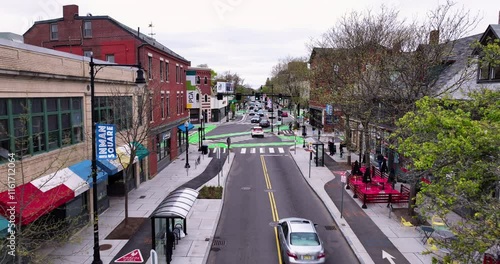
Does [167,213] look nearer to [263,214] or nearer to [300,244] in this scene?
[300,244]

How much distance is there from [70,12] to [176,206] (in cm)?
2180

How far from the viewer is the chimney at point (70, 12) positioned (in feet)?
93.1

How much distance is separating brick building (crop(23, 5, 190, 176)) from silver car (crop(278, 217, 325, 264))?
14.4 m

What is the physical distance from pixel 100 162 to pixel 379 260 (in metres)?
14.1

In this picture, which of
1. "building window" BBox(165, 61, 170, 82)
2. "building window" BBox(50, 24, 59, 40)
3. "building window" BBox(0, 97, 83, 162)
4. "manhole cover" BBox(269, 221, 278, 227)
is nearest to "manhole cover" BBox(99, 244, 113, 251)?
"building window" BBox(0, 97, 83, 162)

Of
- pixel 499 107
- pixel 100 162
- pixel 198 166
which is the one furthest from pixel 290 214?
pixel 198 166

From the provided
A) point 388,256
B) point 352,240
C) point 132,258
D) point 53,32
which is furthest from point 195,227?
point 53,32

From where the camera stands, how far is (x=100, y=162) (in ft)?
61.8

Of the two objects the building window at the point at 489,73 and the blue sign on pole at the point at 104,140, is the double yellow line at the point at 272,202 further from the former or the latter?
the building window at the point at 489,73

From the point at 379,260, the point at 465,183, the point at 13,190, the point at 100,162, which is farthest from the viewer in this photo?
the point at 100,162

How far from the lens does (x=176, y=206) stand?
14414 millimetres

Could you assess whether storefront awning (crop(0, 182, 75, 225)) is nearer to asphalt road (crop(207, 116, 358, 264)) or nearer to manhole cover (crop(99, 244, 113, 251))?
manhole cover (crop(99, 244, 113, 251))

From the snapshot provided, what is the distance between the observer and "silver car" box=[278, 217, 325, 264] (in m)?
13.4

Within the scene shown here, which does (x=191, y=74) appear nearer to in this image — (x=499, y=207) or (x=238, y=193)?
(x=238, y=193)
